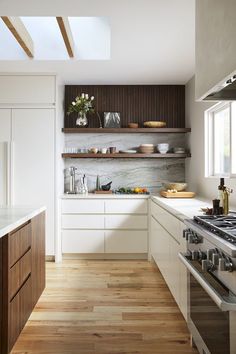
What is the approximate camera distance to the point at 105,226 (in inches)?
185

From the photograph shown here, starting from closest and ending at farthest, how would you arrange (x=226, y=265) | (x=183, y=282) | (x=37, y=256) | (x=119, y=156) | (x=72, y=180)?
(x=226, y=265) → (x=183, y=282) → (x=37, y=256) → (x=119, y=156) → (x=72, y=180)

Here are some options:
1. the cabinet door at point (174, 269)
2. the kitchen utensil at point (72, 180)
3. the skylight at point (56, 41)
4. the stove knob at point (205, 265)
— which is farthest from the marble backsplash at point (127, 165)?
the stove knob at point (205, 265)

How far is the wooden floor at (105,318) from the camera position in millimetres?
2363

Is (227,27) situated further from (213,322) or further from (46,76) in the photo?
(46,76)

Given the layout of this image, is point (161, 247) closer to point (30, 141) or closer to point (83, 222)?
point (83, 222)

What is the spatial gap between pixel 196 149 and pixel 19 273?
297 centimetres

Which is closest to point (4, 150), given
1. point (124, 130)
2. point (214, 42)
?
point (124, 130)

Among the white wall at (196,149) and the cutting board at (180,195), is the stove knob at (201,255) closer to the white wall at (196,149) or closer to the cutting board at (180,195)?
the white wall at (196,149)

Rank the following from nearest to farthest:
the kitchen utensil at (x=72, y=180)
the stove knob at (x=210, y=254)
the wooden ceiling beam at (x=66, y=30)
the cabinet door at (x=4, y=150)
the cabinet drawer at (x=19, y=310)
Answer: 1. the stove knob at (x=210, y=254)
2. the cabinet drawer at (x=19, y=310)
3. the wooden ceiling beam at (x=66, y=30)
4. the cabinet door at (x=4, y=150)
5. the kitchen utensil at (x=72, y=180)

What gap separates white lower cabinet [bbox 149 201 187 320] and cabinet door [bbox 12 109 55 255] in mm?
1397

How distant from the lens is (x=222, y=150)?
3.95 m

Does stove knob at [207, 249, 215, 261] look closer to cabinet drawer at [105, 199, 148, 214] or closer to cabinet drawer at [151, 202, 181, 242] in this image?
cabinet drawer at [151, 202, 181, 242]

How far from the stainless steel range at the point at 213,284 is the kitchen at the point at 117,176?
0.01 metres

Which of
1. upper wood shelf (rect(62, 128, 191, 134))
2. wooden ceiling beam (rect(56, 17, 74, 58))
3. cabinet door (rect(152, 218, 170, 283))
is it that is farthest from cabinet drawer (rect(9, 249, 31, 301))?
upper wood shelf (rect(62, 128, 191, 134))
